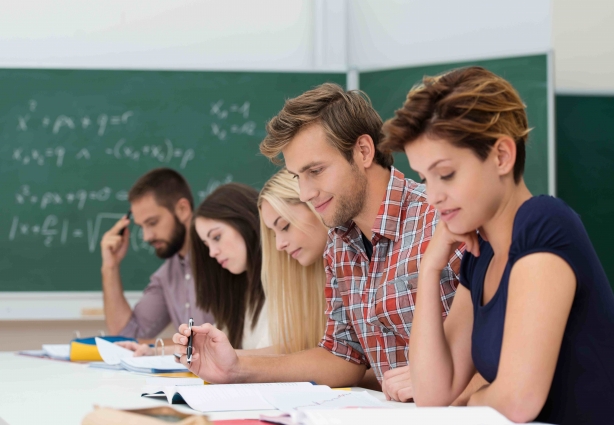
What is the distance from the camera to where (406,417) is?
3.38ft

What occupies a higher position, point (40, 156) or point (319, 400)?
point (40, 156)

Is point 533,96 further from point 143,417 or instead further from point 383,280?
point 143,417

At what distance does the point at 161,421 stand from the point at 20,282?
312 cm

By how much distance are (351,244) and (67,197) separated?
2375 mm

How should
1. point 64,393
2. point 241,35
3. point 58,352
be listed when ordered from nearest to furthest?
point 64,393 < point 58,352 < point 241,35

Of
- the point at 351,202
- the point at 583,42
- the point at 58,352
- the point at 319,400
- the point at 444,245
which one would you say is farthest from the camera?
the point at 583,42

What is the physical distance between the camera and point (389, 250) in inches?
75.5

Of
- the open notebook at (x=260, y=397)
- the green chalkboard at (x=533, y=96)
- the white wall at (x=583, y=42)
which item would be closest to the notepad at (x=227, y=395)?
the open notebook at (x=260, y=397)

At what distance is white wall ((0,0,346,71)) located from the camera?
13.3ft

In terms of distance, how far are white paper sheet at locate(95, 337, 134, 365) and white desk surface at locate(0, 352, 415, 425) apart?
0.07m

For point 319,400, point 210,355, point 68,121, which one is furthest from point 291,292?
point 68,121

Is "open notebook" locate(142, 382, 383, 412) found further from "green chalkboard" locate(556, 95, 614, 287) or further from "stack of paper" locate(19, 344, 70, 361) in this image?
"green chalkboard" locate(556, 95, 614, 287)

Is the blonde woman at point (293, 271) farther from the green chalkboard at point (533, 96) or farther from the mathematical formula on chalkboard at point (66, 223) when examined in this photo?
the mathematical formula on chalkboard at point (66, 223)

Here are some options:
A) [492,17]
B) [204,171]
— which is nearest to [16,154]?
[204,171]
